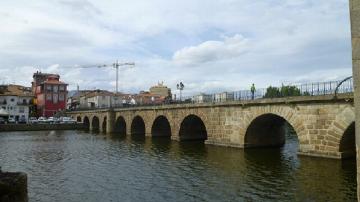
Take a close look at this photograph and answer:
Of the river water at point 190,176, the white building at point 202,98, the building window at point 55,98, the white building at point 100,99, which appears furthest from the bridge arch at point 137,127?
the white building at point 100,99

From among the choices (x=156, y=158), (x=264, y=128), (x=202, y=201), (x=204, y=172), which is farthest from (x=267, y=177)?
(x=264, y=128)

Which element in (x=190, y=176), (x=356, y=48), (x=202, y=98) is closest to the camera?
(x=356, y=48)

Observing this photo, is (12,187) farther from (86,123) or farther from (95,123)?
(86,123)

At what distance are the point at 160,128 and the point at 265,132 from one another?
21.1 metres

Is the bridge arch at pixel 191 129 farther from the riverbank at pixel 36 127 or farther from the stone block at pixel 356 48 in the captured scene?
the riverbank at pixel 36 127

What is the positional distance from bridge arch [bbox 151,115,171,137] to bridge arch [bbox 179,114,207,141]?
7.12 metres

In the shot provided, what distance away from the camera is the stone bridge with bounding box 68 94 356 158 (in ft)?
81.5

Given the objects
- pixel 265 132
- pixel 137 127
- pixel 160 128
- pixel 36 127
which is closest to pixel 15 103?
pixel 36 127

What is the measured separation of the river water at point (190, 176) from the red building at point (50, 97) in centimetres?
7498

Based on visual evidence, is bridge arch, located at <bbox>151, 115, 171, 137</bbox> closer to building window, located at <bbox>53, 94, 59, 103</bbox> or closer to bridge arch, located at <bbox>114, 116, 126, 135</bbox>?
bridge arch, located at <bbox>114, 116, 126, 135</bbox>

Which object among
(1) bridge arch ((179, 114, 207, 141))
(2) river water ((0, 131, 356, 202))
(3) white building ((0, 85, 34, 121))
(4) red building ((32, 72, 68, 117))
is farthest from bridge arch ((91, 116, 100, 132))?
(2) river water ((0, 131, 356, 202))

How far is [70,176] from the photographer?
23203 millimetres

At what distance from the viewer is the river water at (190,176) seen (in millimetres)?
17656

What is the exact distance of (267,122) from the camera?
34125 mm
